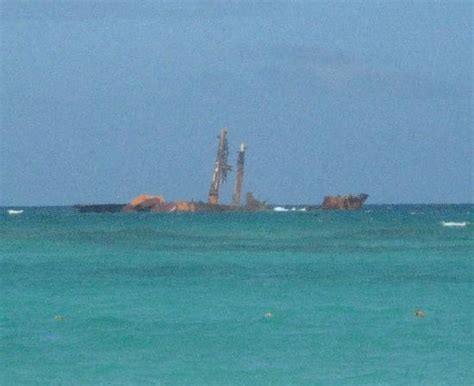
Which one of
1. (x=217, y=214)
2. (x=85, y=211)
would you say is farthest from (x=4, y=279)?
(x=85, y=211)

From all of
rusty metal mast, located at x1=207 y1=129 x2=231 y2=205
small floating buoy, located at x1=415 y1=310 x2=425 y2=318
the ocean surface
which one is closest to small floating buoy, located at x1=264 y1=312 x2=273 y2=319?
the ocean surface

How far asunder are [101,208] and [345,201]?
28857 mm

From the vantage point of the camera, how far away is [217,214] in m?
130

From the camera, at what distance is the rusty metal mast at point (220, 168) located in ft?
383

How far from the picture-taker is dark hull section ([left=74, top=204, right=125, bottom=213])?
473ft

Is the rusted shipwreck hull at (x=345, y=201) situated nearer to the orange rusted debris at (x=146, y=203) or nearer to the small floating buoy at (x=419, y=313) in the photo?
the orange rusted debris at (x=146, y=203)

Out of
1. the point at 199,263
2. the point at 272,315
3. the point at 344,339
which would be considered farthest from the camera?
the point at 199,263

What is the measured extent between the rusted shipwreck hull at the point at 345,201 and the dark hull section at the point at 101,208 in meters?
25.0

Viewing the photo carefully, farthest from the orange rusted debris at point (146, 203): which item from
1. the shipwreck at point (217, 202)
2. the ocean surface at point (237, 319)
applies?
the ocean surface at point (237, 319)

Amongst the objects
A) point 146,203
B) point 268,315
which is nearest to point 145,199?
point 146,203

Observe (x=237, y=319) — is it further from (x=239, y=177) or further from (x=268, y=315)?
(x=239, y=177)

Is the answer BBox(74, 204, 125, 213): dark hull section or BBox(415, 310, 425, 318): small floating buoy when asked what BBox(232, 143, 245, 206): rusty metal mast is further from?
BBox(415, 310, 425, 318): small floating buoy

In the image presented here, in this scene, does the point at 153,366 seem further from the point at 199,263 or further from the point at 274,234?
the point at 274,234

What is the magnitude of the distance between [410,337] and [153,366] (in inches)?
214
